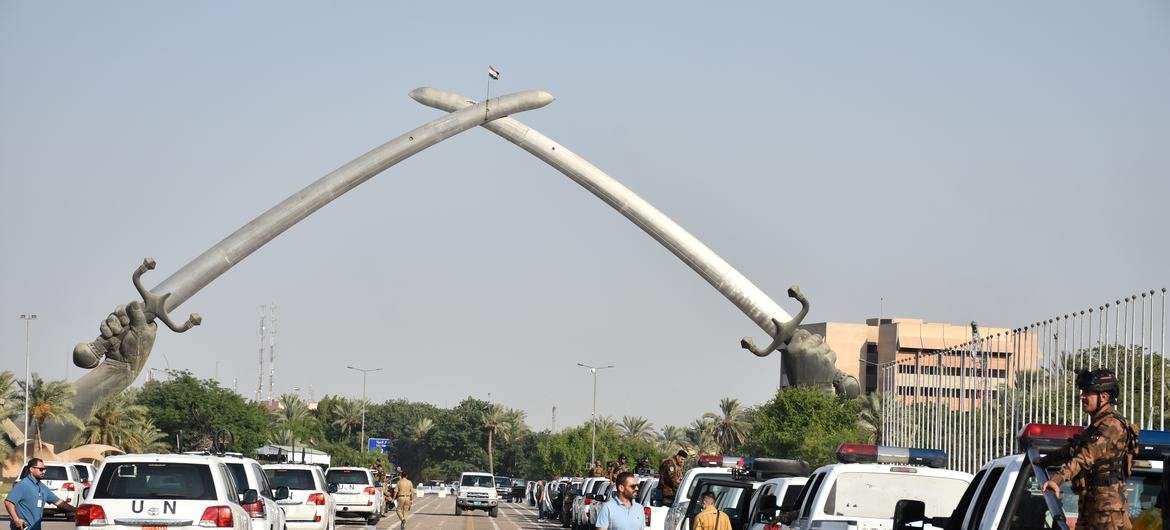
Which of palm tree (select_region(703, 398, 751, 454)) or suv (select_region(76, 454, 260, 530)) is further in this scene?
palm tree (select_region(703, 398, 751, 454))

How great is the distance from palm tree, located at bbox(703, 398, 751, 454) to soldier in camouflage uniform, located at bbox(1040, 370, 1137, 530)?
126221mm

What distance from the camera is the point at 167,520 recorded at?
18.3 meters

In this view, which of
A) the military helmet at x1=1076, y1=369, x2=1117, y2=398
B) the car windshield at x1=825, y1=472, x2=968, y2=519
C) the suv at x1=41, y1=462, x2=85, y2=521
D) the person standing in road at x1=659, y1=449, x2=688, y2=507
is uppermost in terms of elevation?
the military helmet at x1=1076, y1=369, x2=1117, y2=398

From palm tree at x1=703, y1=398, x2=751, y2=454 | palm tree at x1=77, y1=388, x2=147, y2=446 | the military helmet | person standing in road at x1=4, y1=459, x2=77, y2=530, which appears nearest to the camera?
the military helmet

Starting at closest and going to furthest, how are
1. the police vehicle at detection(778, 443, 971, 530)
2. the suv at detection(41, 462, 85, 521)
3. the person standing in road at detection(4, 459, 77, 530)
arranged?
1. the police vehicle at detection(778, 443, 971, 530)
2. the person standing in road at detection(4, 459, 77, 530)
3. the suv at detection(41, 462, 85, 521)

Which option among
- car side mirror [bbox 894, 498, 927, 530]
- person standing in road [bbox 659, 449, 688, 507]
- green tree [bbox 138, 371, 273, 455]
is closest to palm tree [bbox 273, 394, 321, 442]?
green tree [bbox 138, 371, 273, 455]

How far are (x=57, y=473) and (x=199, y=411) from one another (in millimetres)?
58485

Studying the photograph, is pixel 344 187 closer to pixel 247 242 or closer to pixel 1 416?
pixel 247 242

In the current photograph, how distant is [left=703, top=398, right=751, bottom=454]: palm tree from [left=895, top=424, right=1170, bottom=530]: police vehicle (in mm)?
124083

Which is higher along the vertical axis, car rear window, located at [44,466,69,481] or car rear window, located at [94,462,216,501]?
car rear window, located at [94,462,216,501]

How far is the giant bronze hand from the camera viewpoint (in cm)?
8412

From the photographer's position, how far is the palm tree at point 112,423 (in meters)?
89.1

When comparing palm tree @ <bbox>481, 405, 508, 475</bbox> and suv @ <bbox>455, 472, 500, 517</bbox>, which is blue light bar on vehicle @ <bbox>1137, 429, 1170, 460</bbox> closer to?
suv @ <bbox>455, 472, 500, 517</bbox>

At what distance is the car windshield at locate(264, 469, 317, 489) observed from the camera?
3094 cm
